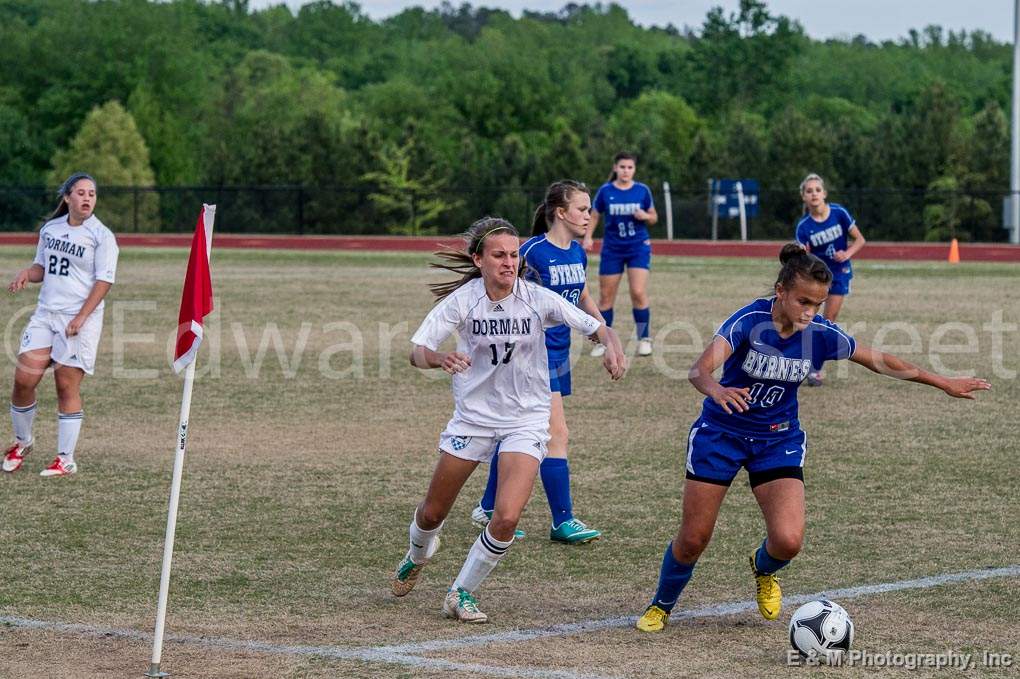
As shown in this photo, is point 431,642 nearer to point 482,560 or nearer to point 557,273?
point 482,560

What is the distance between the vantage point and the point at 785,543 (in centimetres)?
643

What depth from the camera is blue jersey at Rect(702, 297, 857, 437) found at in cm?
645

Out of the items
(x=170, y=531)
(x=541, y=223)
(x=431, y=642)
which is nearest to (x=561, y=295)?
(x=541, y=223)

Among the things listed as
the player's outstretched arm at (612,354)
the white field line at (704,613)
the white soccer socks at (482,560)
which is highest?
the player's outstretched arm at (612,354)

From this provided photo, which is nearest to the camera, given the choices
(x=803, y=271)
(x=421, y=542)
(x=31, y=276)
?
(x=803, y=271)

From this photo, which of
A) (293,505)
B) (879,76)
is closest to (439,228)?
(293,505)

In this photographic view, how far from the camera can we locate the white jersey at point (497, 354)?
6.82 metres

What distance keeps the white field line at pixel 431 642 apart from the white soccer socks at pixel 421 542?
0.65m

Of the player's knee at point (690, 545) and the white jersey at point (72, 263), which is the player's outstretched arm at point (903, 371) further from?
the white jersey at point (72, 263)

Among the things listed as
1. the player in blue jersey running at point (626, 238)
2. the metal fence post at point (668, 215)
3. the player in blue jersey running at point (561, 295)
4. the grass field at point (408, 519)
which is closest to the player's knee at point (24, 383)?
the grass field at point (408, 519)

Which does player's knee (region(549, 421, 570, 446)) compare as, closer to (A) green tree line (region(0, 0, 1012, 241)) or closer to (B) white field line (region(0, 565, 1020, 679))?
(B) white field line (region(0, 565, 1020, 679))

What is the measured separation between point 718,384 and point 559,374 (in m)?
2.34

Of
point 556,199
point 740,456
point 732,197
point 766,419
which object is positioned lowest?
point 740,456

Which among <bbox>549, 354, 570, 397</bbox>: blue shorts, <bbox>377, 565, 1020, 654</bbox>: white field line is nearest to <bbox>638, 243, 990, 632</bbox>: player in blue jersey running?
<bbox>377, 565, 1020, 654</bbox>: white field line
